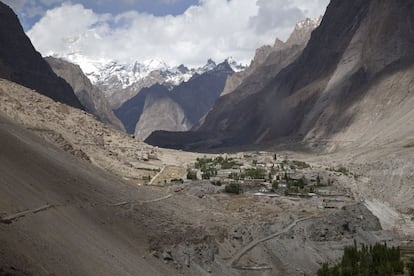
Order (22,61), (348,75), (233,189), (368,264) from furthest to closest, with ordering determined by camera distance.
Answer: (22,61) → (348,75) → (233,189) → (368,264)

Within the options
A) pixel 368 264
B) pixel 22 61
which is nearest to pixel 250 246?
pixel 368 264

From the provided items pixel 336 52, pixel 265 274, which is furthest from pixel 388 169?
pixel 336 52

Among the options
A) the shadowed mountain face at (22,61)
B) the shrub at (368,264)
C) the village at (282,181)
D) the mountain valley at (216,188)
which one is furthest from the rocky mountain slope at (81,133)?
the shadowed mountain face at (22,61)

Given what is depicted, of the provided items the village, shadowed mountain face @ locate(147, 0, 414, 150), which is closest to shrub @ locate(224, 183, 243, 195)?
the village

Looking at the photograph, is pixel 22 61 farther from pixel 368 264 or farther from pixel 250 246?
A: pixel 368 264

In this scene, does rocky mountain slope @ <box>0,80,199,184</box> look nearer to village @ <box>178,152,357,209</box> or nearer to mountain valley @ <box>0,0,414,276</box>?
mountain valley @ <box>0,0,414,276</box>

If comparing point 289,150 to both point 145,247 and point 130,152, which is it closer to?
point 130,152

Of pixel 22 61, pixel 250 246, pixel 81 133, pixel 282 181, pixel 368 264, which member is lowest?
pixel 368 264

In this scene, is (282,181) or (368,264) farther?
(282,181)
